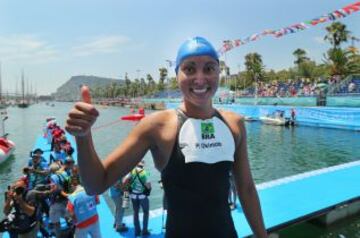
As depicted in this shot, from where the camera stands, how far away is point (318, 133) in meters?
27.7

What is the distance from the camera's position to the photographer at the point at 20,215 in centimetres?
578

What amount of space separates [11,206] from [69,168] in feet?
4.49

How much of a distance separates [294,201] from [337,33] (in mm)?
43509

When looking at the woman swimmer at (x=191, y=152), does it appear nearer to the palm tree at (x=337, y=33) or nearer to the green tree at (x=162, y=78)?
the palm tree at (x=337, y=33)

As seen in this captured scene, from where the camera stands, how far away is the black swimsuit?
197 centimetres

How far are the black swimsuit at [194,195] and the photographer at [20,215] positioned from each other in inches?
186

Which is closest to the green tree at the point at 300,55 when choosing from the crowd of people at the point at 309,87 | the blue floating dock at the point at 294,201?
the crowd of people at the point at 309,87

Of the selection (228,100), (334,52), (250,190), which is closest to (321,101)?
(334,52)

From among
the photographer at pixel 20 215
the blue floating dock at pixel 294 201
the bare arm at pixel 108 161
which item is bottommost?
the blue floating dock at pixel 294 201

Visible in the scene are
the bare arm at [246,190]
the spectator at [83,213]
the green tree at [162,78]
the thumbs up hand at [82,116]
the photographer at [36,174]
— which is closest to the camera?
the thumbs up hand at [82,116]

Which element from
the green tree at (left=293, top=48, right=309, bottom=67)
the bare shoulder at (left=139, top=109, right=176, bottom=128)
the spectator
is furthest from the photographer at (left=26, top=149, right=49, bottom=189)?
the green tree at (left=293, top=48, right=309, bottom=67)

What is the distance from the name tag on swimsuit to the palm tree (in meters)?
49.2

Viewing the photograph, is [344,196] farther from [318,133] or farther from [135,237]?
[318,133]

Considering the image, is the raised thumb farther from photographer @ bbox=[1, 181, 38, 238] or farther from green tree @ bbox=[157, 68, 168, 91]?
green tree @ bbox=[157, 68, 168, 91]
